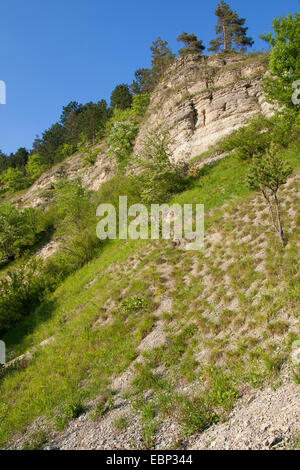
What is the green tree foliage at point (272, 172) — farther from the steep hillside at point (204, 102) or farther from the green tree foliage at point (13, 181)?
the green tree foliage at point (13, 181)

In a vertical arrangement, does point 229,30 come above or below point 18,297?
above

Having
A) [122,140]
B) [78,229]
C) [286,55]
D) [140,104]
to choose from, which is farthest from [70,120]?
[286,55]

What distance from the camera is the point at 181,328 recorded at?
9.52 meters

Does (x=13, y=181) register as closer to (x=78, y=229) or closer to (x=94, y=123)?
(x=94, y=123)

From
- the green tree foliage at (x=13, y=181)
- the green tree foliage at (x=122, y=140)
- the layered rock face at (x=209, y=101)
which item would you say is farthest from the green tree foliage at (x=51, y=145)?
the layered rock face at (x=209, y=101)

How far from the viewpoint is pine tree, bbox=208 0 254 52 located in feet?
154

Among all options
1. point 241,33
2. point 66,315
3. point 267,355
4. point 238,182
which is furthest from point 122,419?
point 241,33

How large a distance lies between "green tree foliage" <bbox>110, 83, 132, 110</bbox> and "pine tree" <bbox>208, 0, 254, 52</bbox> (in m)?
24.1

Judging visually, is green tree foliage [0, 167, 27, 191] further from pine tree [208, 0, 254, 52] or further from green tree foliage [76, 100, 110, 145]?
pine tree [208, 0, 254, 52]

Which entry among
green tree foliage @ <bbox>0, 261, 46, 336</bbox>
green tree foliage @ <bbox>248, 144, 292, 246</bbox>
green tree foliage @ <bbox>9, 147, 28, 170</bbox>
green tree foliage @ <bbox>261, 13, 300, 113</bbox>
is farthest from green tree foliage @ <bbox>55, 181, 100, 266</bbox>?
green tree foliage @ <bbox>9, 147, 28, 170</bbox>

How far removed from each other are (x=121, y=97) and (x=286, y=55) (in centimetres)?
5765

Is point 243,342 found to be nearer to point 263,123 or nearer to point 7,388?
point 7,388

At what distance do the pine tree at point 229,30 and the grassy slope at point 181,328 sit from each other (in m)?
43.1

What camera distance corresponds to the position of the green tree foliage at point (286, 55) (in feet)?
50.4
